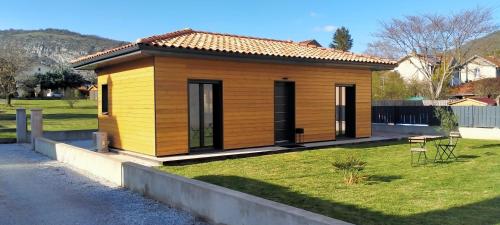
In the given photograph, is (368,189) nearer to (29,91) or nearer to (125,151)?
(125,151)

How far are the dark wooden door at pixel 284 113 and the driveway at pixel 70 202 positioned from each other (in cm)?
605

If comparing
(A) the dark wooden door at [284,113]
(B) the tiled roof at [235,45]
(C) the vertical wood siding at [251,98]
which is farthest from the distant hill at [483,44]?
(A) the dark wooden door at [284,113]

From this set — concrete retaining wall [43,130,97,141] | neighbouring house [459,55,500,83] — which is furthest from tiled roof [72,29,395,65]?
neighbouring house [459,55,500,83]

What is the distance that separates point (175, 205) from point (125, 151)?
6.63m

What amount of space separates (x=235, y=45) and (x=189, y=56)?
2179 mm

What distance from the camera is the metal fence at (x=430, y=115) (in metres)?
16.9

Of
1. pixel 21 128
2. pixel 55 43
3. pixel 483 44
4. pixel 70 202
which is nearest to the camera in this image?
pixel 70 202

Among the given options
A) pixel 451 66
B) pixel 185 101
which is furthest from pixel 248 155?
pixel 451 66

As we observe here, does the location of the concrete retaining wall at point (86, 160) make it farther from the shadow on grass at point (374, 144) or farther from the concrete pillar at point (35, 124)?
the shadow on grass at point (374, 144)

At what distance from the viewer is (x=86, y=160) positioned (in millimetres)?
10508

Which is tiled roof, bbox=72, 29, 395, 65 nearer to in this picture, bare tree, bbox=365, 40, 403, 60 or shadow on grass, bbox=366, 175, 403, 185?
shadow on grass, bbox=366, 175, 403, 185

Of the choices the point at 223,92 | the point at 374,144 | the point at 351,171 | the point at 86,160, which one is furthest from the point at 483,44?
the point at 86,160

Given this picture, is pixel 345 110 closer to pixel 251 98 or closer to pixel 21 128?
pixel 251 98

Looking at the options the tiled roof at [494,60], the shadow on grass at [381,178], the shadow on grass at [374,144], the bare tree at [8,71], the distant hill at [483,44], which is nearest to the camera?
the shadow on grass at [381,178]
